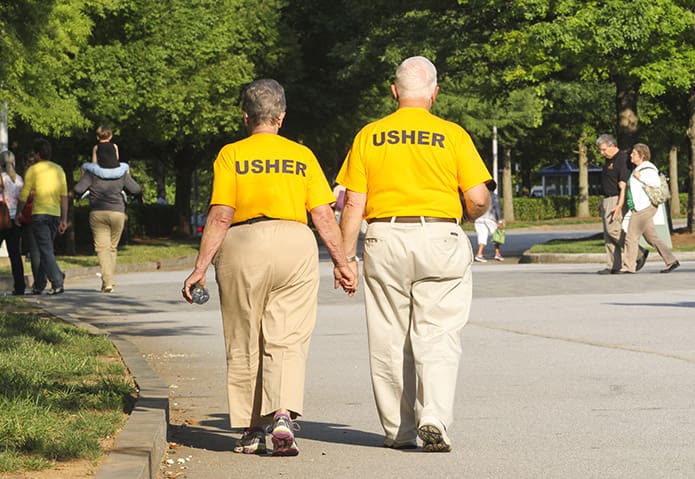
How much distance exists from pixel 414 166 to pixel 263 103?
83cm

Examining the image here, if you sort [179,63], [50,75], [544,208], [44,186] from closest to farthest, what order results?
[44,186] < [50,75] < [179,63] < [544,208]

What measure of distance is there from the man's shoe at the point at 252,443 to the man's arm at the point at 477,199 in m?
1.49

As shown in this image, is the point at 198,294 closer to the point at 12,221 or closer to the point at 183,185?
the point at 12,221

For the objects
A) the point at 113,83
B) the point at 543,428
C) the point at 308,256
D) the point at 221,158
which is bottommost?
the point at 543,428

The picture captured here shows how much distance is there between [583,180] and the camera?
6819cm

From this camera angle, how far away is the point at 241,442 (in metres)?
7.13

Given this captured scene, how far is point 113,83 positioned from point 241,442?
28661 millimetres

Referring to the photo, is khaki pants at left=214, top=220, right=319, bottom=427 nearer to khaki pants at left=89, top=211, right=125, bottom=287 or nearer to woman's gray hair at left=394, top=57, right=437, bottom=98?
woman's gray hair at left=394, top=57, right=437, bottom=98

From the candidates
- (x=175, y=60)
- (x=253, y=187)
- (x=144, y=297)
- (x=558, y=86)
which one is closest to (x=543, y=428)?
(x=253, y=187)

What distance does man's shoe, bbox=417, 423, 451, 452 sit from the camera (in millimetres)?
6805

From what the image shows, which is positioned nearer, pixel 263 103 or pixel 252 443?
pixel 252 443

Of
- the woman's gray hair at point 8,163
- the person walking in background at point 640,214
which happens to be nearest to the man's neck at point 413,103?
the woman's gray hair at point 8,163

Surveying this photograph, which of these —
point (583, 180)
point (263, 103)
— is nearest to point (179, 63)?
point (263, 103)

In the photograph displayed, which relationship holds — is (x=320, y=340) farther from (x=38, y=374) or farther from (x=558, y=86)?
(x=558, y=86)
